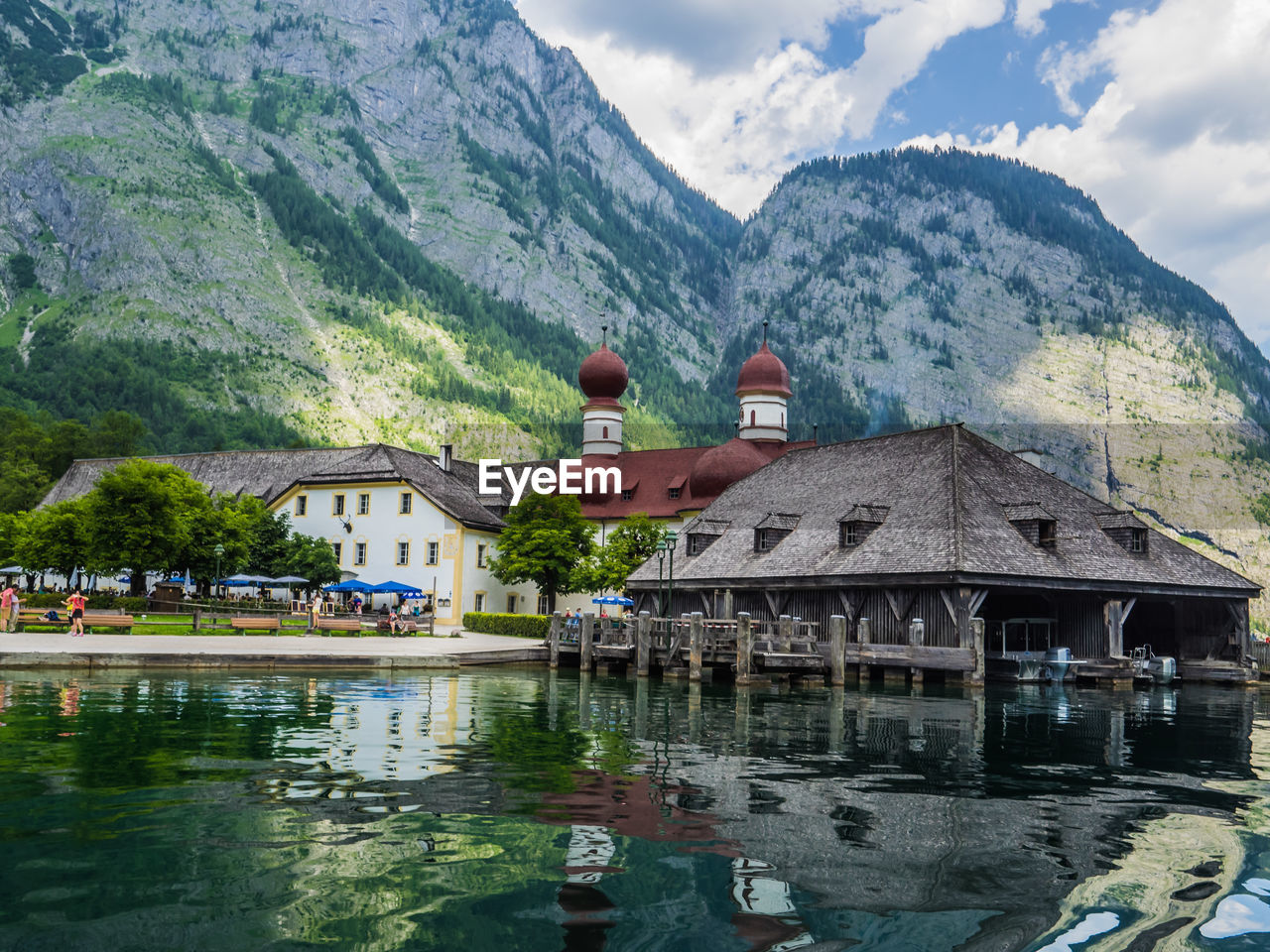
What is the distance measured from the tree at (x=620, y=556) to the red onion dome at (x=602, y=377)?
22178mm

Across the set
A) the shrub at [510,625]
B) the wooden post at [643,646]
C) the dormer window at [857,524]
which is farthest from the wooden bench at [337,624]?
the dormer window at [857,524]

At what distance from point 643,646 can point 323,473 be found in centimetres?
4272

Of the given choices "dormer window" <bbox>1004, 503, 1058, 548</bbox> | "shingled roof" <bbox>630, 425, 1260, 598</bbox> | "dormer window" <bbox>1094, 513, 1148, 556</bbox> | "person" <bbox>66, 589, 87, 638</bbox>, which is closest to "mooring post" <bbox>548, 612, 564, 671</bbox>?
"shingled roof" <bbox>630, 425, 1260, 598</bbox>

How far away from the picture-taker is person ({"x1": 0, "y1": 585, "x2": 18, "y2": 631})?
40.7 m

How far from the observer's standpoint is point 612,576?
204 ft

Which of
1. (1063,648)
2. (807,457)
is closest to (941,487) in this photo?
(1063,648)

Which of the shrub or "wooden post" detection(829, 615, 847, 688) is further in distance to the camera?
the shrub

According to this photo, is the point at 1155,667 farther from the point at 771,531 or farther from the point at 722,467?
the point at 722,467

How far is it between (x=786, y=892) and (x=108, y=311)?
687 ft

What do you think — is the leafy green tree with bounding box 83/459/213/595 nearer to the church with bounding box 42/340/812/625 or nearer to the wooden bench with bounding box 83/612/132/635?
the church with bounding box 42/340/812/625

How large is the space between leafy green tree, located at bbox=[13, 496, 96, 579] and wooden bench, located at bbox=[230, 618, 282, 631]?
1666 centimetres

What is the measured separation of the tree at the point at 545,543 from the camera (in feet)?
215

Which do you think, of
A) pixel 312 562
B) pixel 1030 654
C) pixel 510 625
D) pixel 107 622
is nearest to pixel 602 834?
pixel 1030 654

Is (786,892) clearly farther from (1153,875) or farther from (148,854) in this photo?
(148,854)
